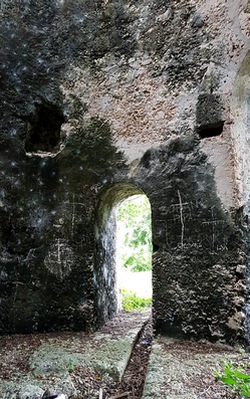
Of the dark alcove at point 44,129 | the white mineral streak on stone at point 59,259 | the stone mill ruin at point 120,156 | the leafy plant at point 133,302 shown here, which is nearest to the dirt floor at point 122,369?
the stone mill ruin at point 120,156

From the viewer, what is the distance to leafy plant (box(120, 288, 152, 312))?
5.41 metres

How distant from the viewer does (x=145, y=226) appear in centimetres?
1073

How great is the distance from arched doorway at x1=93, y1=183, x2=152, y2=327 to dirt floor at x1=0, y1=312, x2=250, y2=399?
41 centimetres

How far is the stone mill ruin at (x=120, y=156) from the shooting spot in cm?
372

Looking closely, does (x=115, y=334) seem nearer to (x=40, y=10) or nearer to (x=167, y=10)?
(x=167, y=10)

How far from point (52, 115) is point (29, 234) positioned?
142 cm

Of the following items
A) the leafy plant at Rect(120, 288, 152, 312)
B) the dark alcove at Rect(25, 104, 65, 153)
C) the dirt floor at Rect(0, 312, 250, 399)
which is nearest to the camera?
the dirt floor at Rect(0, 312, 250, 399)

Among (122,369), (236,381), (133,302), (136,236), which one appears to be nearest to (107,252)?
(133,302)

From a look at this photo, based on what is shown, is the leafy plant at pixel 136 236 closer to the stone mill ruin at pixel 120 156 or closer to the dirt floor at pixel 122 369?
the stone mill ruin at pixel 120 156

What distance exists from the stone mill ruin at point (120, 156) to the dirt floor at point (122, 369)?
209 millimetres

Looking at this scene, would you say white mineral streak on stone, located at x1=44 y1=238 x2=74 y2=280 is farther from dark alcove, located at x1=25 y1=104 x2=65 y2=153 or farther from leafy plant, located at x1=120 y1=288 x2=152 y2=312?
leafy plant, located at x1=120 y1=288 x2=152 y2=312

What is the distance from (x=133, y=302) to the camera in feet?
18.8

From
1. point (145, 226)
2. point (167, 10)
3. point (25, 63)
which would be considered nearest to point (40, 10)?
point (25, 63)

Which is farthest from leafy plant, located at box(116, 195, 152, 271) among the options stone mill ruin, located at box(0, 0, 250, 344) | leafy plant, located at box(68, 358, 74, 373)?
leafy plant, located at box(68, 358, 74, 373)
